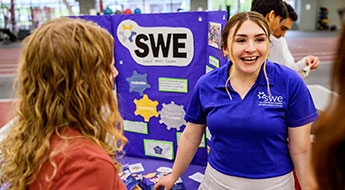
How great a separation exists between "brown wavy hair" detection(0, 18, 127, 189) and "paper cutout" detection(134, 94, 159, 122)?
211cm

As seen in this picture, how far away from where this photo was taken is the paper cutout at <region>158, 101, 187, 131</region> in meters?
3.08

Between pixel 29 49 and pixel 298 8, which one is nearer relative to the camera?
pixel 29 49

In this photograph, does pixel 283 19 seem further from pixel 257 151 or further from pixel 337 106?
pixel 337 106

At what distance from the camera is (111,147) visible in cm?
112

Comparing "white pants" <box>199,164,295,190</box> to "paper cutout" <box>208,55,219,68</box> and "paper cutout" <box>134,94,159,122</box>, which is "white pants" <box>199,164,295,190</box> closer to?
"paper cutout" <box>208,55,219,68</box>

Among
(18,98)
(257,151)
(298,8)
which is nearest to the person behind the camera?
(18,98)

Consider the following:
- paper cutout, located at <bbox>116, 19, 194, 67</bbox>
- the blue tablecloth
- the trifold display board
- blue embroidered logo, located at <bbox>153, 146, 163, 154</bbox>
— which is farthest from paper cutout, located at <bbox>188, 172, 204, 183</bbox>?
paper cutout, located at <bbox>116, 19, 194, 67</bbox>

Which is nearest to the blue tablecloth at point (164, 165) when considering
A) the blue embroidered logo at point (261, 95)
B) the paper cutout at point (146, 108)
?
the paper cutout at point (146, 108)

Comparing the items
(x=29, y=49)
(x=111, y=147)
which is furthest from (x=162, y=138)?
(x=29, y=49)

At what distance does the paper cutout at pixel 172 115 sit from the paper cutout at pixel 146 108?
81mm

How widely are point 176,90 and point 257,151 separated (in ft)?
5.19

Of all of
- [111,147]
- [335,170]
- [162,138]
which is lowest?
[162,138]

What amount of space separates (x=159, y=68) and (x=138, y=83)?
0.96 feet

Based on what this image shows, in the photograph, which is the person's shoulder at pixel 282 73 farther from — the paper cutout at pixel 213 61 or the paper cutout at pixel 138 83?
the paper cutout at pixel 138 83
